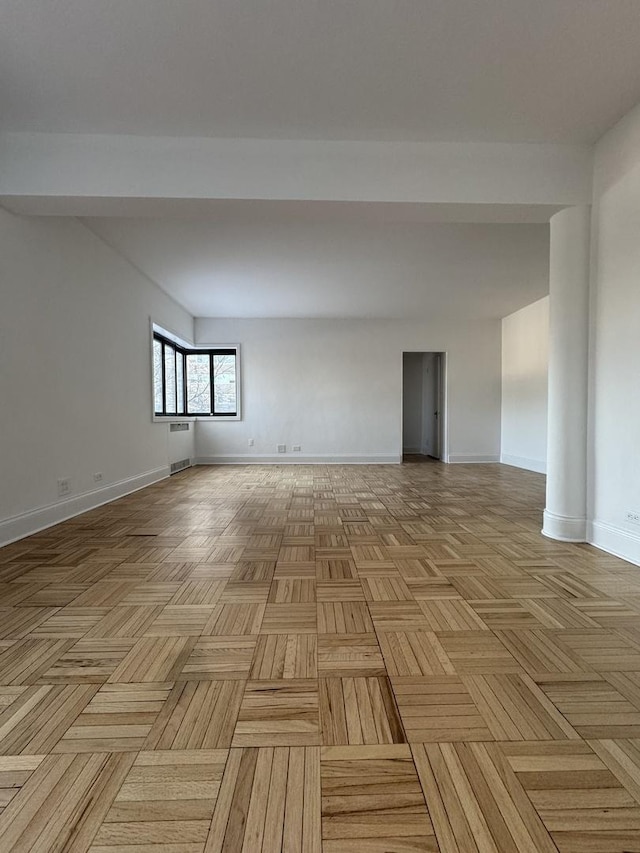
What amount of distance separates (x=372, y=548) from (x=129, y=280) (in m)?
4.03

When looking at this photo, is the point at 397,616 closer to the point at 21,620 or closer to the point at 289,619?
the point at 289,619

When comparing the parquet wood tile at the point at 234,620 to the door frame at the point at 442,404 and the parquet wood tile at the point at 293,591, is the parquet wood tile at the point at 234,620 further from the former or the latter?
the door frame at the point at 442,404

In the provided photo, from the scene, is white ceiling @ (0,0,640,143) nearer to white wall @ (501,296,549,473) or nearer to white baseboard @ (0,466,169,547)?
white baseboard @ (0,466,169,547)

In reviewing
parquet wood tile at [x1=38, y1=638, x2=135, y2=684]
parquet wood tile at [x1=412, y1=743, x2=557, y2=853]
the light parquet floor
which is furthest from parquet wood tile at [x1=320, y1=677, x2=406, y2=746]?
parquet wood tile at [x1=38, y1=638, x2=135, y2=684]

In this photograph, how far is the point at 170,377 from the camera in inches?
274

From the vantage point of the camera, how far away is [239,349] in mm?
7836

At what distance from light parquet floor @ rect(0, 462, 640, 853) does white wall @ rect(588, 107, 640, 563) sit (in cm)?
32

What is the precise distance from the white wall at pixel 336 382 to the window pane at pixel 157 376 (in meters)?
1.66

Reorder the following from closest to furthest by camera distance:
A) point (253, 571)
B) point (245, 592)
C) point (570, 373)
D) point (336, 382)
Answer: point (245, 592)
point (253, 571)
point (570, 373)
point (336, 382)

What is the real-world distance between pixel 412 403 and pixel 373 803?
30.9 feet

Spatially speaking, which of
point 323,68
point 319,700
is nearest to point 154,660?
point 319,700

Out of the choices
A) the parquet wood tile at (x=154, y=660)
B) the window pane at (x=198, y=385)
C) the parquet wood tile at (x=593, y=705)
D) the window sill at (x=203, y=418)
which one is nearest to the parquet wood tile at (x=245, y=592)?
the parquet wood tile at (x=154, y=660)

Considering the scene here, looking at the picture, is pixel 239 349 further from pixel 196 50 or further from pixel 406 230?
pixel 196 50

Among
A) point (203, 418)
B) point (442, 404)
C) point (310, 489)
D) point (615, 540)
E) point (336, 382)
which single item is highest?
point (336, 382)
